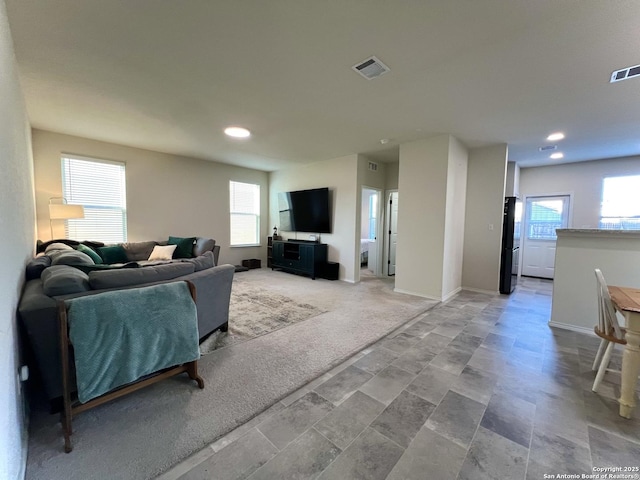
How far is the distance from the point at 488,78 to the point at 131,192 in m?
5.89

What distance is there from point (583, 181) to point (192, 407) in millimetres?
7897

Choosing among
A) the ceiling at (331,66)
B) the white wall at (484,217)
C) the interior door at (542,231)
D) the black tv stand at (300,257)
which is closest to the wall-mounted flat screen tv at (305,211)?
the black tv stand at (300,257)

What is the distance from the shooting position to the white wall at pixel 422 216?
4035 millimetres

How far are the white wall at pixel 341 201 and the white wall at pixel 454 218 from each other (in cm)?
175

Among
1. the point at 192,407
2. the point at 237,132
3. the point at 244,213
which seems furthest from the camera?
the point at 244,213

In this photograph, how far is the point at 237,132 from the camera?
3.96 metres

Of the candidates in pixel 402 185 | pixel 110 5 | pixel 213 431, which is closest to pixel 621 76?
pixel 402 185

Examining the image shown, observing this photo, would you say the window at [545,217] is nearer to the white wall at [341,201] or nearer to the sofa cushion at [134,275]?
the white wall at [341,201]

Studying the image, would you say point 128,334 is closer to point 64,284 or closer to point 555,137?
point 64,284

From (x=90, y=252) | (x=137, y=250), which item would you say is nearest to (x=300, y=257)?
(x=137, y=250)

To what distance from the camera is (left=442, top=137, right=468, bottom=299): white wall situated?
4086 millimetres

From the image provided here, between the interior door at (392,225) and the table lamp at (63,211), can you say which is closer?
the table lamp at (63,211)

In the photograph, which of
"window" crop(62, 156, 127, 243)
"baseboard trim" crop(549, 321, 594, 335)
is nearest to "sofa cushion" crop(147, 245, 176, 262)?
"window" crop(62, 156, 127, 243)

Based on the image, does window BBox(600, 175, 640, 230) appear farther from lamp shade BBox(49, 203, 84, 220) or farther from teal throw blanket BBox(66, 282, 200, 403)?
lamp shade BBox(49, 203, 84, 220)
